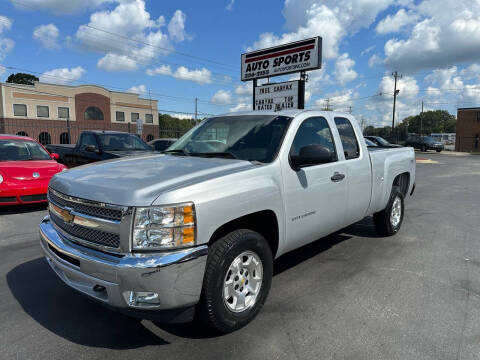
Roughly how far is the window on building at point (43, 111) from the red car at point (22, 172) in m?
45.2

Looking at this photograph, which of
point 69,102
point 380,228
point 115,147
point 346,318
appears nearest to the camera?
point 346,318

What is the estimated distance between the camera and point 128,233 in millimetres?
2436

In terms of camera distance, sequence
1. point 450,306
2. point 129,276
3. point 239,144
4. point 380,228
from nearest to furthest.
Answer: point 129,276
point 450,306
point 239,144
point 380,228

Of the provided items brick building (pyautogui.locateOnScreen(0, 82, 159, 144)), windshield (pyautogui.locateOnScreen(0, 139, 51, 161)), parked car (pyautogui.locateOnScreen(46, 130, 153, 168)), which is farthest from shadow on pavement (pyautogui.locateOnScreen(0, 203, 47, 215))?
brick building (pyautogui.locateOnScreen(0, 82, 159, 144))

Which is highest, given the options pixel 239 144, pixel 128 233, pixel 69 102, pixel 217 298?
pixel 69 102

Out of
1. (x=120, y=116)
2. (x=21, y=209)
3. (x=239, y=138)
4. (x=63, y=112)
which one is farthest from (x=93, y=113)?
(x=239, y=138)

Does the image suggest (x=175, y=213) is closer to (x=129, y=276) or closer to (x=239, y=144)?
(x=129, y=276)

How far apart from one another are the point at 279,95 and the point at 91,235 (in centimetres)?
1262

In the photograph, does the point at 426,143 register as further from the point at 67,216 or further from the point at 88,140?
the point at 67,216

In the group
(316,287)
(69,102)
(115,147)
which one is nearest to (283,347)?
(316,287)

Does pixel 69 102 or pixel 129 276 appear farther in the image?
pixel 69 102

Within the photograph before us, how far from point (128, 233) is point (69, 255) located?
681mm

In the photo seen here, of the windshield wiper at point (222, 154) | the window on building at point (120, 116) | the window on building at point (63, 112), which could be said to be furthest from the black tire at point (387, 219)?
the window on building at point (120, 116)

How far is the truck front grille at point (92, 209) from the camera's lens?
2.51m
